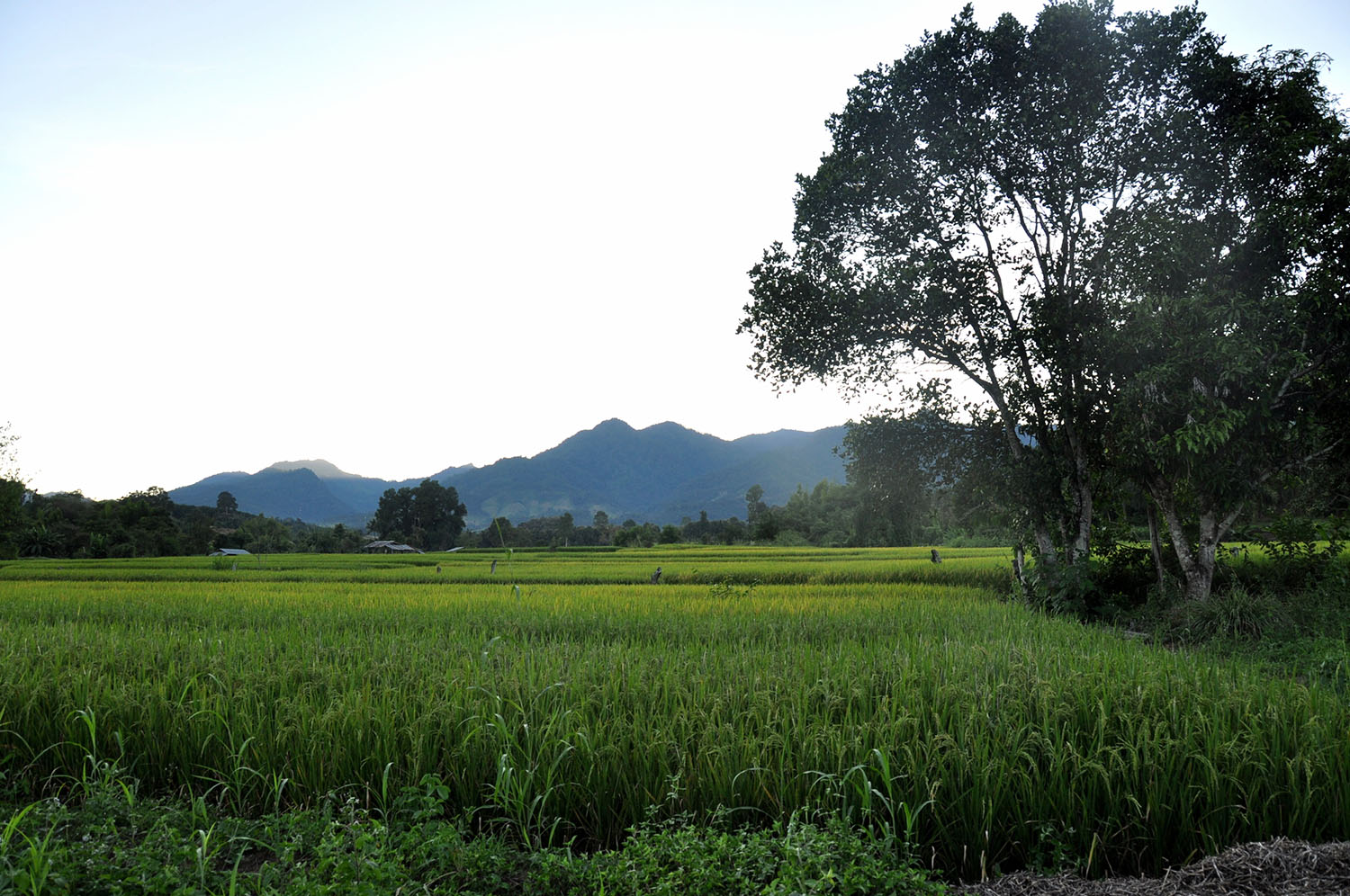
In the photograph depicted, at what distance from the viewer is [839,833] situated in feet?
9.28

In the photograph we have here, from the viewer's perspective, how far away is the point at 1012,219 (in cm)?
1413

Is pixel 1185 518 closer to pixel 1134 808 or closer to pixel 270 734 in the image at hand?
pixel 1134 808

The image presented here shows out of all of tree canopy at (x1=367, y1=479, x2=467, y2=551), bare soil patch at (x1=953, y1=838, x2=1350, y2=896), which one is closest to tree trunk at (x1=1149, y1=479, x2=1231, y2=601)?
bare soil patch at (x1=953, y1=838, x2=1350, y2=896)

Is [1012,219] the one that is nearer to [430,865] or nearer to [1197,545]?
[1197,545]

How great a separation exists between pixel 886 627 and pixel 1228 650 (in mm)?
5740

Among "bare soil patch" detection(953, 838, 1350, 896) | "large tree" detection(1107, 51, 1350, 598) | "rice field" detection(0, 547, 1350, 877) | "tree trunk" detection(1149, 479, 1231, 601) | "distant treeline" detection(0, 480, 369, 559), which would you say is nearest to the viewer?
"bare soil patch" detection(953, 838, 1350, 896)

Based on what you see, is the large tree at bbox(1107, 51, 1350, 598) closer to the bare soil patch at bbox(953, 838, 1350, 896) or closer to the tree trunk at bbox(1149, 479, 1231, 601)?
the tree trunk at bbox(1149, 479, 1231, 601)

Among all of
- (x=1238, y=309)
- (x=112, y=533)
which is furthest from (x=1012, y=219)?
(x=112, y=533)

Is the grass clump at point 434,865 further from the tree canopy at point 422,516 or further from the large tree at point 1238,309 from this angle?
the tree canopy at point 422,516

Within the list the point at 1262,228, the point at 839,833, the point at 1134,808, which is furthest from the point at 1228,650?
the point at 839,833

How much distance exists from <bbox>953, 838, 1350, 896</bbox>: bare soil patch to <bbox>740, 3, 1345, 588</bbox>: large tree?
1042cm

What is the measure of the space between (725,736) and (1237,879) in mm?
2511

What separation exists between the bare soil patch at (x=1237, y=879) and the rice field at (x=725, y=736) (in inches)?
8.4

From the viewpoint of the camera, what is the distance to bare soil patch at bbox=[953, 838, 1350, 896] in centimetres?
275
